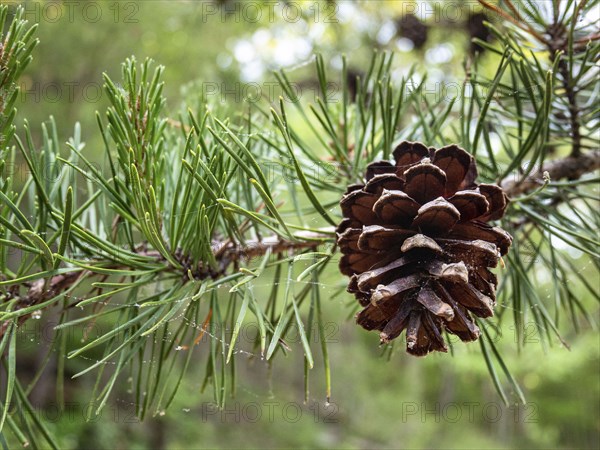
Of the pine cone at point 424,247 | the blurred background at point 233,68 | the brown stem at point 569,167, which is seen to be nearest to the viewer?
the pine cone at point 424,247

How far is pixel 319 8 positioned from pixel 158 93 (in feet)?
3.70

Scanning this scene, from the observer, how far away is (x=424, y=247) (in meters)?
0.27

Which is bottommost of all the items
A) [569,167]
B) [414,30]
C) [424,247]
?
[424,247]

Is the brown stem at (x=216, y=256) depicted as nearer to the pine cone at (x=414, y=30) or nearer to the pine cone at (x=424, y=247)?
the pine cone at (x=424, y=247)

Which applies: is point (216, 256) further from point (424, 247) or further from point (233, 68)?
point (233, 68)

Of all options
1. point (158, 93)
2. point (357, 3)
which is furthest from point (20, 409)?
point (357, 3)

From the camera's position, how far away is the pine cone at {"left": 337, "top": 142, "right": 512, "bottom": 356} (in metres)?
0.26

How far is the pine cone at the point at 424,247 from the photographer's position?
0.86 feet

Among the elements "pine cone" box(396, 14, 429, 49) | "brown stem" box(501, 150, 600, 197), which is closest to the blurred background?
"pine cone" box(396, 14, 429, 49)

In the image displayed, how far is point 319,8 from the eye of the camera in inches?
52.0

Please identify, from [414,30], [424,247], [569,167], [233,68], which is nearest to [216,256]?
[424,247]

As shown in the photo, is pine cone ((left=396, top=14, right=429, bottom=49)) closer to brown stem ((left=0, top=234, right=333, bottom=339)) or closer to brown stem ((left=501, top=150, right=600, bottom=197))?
brown stem ((left=501, top=150, right=600, bottom=197))

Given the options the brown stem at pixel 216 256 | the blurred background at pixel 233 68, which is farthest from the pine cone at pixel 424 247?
the blurred background at pixel 233 68

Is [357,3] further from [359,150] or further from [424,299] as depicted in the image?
[424,299]
